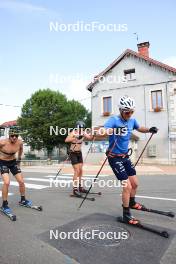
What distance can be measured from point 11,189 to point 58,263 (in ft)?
21.8

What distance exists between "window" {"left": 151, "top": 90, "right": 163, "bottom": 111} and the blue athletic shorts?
2033cm

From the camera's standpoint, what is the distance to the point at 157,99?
83.5ft

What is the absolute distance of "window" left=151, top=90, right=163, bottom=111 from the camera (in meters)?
25.2

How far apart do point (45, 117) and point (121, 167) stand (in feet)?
122

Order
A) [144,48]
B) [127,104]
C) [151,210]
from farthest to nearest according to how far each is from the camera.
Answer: [144,48], [151,210], [127,104]

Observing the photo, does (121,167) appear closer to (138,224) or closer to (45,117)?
(138,224)

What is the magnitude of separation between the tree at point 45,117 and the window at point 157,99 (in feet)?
60.8

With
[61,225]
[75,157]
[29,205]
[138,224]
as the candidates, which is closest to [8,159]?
[29,205]

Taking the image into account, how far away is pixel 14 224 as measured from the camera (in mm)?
5277

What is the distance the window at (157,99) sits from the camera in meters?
25.2

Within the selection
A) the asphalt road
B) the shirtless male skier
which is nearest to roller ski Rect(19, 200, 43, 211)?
A: the asphalt road

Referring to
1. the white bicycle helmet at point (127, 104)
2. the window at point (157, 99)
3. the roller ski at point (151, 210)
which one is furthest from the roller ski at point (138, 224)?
the window at point (157, 99)

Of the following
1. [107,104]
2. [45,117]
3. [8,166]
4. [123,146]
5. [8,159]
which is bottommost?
[8,166]

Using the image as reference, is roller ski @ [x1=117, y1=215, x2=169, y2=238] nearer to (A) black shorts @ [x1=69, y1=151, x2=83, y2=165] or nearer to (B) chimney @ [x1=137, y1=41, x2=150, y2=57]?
(A) black shorts @ [x1=69, y1=151, x2=83, y2=165]
